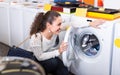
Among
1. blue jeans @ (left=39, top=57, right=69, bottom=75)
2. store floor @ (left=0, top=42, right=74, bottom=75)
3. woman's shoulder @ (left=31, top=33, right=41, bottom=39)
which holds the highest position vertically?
woman's shoulder @ (left=31, top=33, right=41, bottom=39)

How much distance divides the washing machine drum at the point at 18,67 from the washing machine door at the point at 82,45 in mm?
837

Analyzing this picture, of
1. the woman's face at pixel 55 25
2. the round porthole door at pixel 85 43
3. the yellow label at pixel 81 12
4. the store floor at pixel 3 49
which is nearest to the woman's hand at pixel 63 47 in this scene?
the woman's face at pixel 55 25

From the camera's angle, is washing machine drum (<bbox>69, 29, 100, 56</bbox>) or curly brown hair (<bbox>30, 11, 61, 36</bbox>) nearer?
curly brown hair (<bbox>30, 11, 61, 36</bbox>)

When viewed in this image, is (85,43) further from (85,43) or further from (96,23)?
(96,23)

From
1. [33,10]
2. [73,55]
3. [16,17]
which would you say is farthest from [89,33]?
[16,17]

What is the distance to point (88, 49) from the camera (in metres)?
2.28

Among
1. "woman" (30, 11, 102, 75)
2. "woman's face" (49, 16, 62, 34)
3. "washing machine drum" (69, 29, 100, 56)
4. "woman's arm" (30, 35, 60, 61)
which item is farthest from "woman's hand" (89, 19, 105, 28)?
"woman's arm" (30, 35, 60, 61)

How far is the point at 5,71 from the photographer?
3.97ft

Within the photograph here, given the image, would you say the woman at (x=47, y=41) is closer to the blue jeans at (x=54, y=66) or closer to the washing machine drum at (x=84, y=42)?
the blue jeans at (x=54, y=66)

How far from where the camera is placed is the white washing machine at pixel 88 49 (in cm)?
204

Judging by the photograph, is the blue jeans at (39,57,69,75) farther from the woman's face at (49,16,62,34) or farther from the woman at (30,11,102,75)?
the woman's face at (49,16,62,34)

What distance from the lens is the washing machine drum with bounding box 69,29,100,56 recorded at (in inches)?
87.2

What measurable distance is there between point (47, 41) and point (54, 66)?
254 mm

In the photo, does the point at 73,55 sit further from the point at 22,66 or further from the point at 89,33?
the point at 22,66
